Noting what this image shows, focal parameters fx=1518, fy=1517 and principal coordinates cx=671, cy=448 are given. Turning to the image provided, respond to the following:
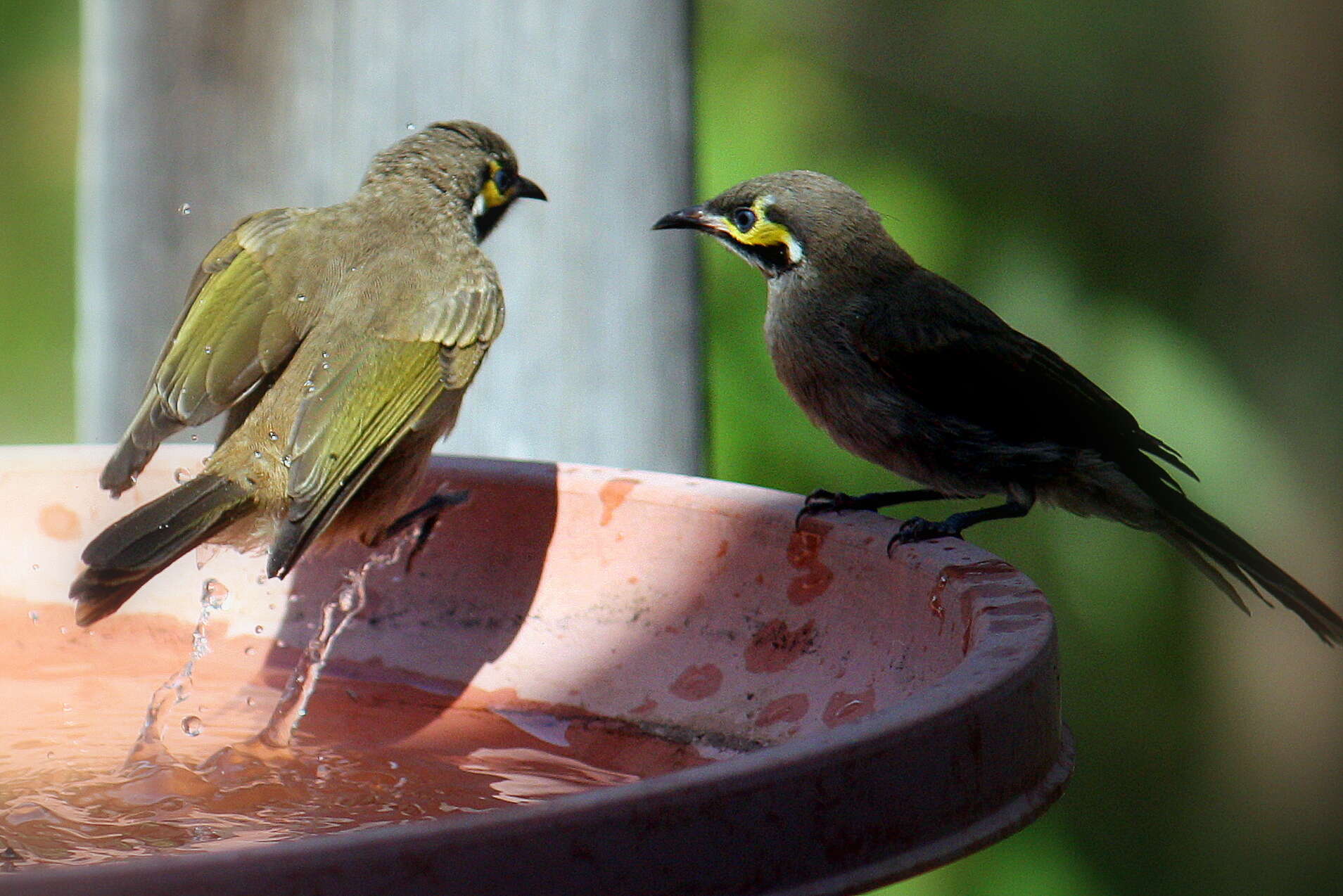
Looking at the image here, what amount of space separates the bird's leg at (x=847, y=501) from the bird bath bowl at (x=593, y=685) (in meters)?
0.03

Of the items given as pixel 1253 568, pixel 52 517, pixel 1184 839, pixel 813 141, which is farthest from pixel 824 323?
pixel 1184 839

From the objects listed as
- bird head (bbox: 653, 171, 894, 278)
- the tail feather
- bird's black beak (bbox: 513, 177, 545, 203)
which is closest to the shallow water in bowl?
the tail feather

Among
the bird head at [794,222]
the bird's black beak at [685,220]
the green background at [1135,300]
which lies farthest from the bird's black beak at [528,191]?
the green background at [1135,300]

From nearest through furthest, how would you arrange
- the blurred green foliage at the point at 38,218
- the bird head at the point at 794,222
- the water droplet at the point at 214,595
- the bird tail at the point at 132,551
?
the bird tail at the point at 132,551, the water droplet at the point at 214,595, the bird head at the point at 794,222, the blurred green foliage at the point at 38,218

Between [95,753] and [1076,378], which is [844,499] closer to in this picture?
[1076,378]

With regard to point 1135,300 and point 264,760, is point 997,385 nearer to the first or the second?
point 264,760

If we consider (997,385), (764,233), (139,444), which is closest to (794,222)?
(764,233)

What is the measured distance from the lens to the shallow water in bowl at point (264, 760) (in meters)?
2.24

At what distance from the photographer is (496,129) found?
147 inches

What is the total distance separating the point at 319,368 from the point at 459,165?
83 cm

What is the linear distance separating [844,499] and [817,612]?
18.8 inches

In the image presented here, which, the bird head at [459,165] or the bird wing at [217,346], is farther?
the bird head at [459,165]

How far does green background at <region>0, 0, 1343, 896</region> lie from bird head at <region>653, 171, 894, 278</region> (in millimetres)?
2128

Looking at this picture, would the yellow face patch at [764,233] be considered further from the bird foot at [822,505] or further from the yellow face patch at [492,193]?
the bird foot at [822,505]
